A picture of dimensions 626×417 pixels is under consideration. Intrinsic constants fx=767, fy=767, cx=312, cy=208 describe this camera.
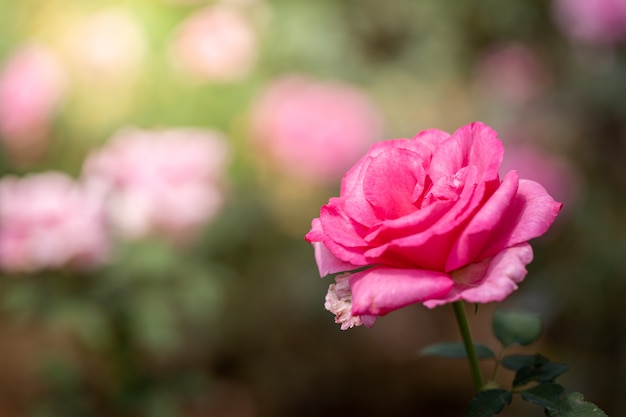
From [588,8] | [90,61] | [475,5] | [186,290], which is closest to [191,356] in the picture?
[186,290]

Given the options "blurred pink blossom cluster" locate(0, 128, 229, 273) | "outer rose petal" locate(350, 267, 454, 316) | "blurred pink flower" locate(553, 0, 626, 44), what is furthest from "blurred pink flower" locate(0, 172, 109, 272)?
"blurred pink flower" locate(553, 0, 626, 44)

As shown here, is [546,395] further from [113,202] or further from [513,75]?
[513,75]

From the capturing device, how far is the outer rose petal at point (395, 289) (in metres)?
0.52

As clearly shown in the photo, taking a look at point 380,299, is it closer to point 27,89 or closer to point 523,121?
point 27,89

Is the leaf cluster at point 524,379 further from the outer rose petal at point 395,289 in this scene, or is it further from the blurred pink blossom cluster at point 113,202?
the blurred pink blossom cluster at point 113,202

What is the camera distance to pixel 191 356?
2.26m

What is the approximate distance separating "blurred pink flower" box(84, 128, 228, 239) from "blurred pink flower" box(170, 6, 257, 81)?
64cm

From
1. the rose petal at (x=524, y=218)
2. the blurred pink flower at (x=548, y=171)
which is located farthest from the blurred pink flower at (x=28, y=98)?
the rose petal at (x=524, y=218)

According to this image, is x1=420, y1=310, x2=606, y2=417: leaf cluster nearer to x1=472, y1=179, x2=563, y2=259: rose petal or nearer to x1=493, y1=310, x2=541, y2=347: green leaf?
x1=493, y1=310, x2=541, y2=347: green leaf

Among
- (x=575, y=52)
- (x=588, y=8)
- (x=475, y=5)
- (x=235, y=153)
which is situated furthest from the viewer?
(x=475, y=5)

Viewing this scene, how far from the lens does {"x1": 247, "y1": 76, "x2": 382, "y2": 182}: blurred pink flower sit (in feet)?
6.77

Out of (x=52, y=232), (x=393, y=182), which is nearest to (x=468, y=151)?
(x=393, y=182)

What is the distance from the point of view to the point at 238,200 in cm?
227

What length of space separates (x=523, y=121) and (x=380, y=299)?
196cm
